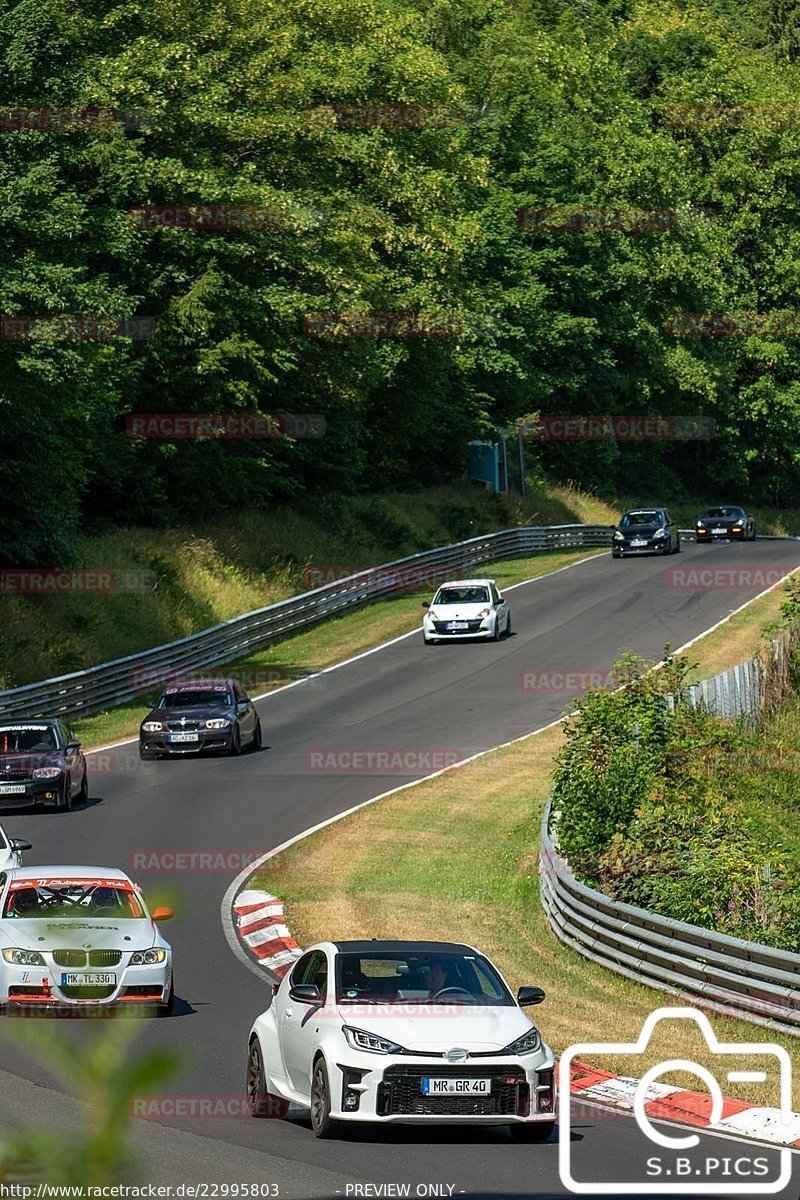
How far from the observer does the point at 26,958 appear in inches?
595

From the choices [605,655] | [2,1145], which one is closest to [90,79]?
[605,655]

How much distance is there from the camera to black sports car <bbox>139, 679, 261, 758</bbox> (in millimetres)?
33722

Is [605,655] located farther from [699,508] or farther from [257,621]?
[699,508]

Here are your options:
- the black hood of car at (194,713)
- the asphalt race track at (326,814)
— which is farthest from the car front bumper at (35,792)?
the black hood of car at (194,713)

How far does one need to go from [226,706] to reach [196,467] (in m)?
22.4

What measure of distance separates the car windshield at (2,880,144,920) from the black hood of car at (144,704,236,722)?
55.8ft

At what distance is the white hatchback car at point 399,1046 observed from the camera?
10.7 metres

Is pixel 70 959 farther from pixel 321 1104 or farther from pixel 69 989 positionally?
pixel 321 1104
